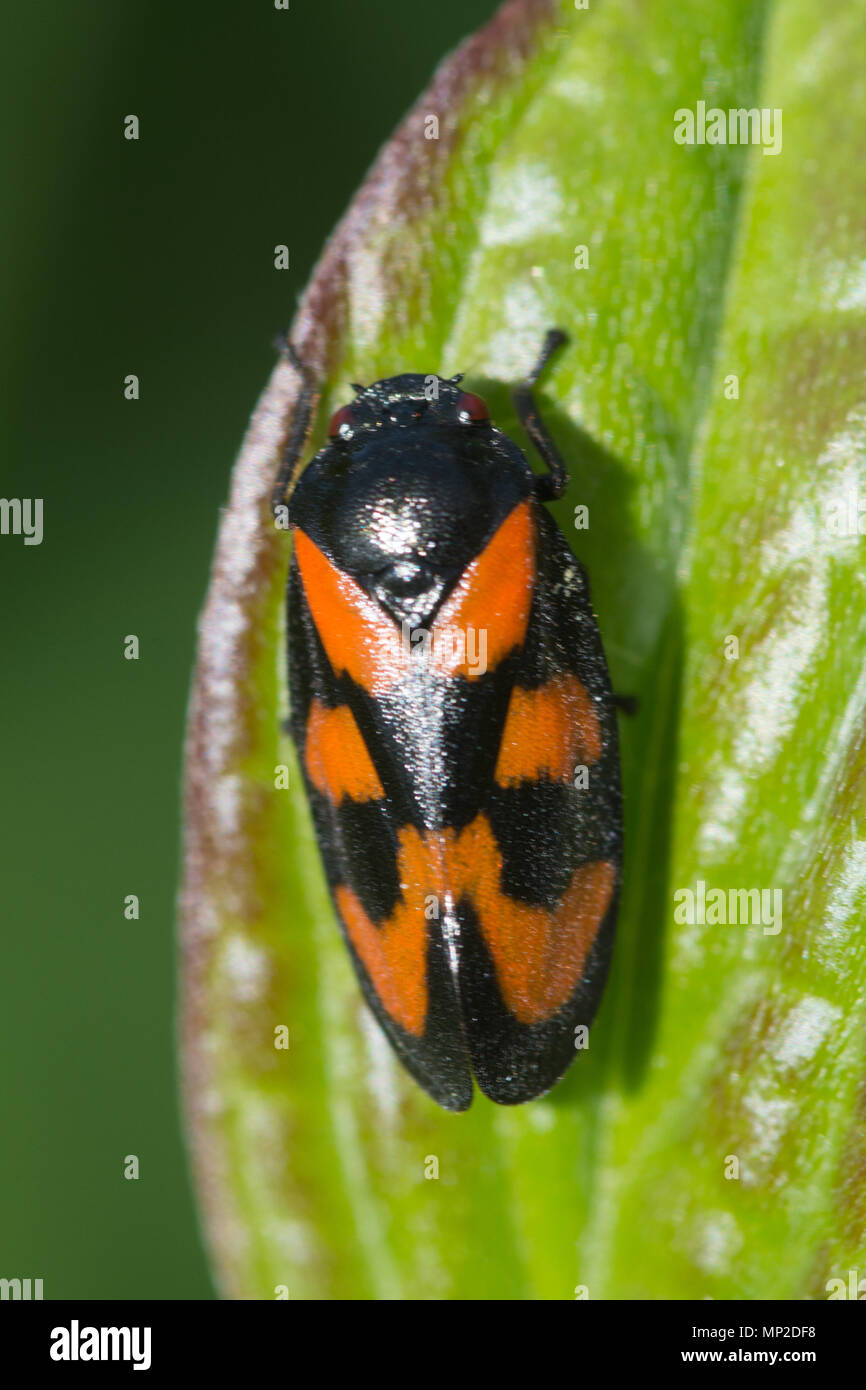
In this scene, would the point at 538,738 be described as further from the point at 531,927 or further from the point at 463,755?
the point at 531,927

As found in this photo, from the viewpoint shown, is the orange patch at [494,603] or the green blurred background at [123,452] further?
the green blurred background at [123,452]

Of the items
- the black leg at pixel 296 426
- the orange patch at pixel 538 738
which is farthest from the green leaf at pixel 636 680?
the orange patch at pixel 538 738

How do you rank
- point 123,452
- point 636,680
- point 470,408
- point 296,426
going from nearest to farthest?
1. point 296,426
2. point 636,680
3. point 470,408
4. point 123,452

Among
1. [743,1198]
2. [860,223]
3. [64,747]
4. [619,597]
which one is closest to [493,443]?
[619,597]

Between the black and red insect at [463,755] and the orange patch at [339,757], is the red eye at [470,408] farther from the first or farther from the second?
the orange patch at [339,757]

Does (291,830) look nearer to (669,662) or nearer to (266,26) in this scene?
(669,662)

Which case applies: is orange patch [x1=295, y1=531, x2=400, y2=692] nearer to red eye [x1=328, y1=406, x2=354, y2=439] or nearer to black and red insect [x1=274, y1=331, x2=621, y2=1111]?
black and red insect [x1=274, y1=331, x2=621, y2=1111]

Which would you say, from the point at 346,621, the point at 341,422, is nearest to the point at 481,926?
the point at 346,621
